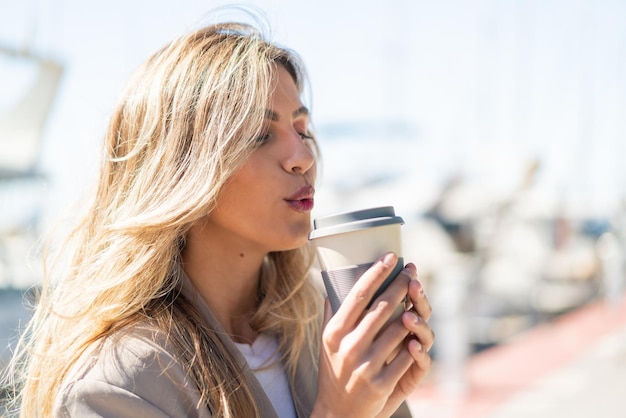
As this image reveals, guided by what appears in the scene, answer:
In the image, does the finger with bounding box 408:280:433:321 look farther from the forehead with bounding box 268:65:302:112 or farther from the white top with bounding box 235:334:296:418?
the forehead with bounding box 268:65:302:112

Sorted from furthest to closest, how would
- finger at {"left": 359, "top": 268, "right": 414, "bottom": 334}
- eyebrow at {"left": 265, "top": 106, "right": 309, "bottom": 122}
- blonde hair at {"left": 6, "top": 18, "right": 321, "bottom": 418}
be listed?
eyebrow at {"left": 265, "top": 106, "right": 309, "bottom": 122} → blonde hair at {"left": 6, "top": 18, "right": 321, "bottom": 418} → finger at {"left": 359, "top": 268, "right": 414, "bottom": 334}

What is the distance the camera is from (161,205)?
1.48 meters

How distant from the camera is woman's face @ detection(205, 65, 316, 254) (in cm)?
151

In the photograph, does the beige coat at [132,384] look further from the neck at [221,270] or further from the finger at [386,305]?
the finger at [386,305]

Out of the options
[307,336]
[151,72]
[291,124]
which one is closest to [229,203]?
[291,124]

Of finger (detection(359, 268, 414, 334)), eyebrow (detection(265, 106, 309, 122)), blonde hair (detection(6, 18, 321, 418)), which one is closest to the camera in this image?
finger (detection(359, 268, 414, 334))

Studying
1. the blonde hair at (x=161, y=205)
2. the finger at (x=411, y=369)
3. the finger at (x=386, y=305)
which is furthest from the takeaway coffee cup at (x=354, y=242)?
the blonde hair at (x=161, y=205)

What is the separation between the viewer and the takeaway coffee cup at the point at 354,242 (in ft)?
4.22

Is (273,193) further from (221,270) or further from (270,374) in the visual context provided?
(270,374)

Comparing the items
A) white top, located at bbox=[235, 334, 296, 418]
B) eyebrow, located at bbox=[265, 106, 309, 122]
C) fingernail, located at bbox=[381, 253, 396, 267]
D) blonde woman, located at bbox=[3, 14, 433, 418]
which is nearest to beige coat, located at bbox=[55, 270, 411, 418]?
blonde woman, located at bbox=[3, 14, 433, 418]

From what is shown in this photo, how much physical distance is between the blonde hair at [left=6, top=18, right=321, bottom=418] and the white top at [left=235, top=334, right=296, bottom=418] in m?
0.05

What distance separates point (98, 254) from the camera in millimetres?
1555

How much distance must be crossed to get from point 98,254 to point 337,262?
2.04 feet

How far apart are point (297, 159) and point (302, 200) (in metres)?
0.10
